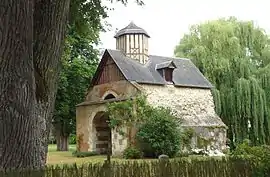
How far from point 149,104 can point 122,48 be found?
213 inches

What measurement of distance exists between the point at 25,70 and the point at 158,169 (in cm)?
311

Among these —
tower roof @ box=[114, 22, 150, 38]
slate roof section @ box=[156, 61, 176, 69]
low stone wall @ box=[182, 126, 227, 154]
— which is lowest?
low stone wall @ box=[182, 126, 227, 154]

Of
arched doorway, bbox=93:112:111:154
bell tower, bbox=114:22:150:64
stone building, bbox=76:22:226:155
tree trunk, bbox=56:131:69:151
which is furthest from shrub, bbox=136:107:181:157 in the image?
tree trunk, bbox=56:131:69:151

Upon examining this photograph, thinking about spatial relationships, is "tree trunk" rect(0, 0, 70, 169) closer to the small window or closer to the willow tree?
the small window

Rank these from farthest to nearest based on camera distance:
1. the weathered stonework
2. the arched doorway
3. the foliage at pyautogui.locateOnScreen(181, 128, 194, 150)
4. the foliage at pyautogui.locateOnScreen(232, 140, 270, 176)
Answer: the arched doorway, the weathered stonework, the foliage at pyautogui.locateOnScreen(181, 128, 194, 150), the foliage at pyautogui.locateOnScreen(232, 140, 270, 176)

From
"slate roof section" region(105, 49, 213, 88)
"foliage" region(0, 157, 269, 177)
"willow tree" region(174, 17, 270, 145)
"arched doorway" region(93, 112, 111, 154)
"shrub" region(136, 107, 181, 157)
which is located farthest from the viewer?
"arched doorway" region(93, 112, 111, 154)

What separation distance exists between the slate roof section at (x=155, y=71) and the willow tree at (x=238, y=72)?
1131 millimetres

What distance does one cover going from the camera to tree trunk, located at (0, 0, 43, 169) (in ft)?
19.5

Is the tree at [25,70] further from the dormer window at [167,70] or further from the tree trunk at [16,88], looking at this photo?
the dormer window at [167,70]

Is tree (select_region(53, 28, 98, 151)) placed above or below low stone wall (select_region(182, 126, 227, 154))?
above

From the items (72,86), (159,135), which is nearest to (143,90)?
→ (159,135)

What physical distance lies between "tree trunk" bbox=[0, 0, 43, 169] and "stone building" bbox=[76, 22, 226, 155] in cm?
1837

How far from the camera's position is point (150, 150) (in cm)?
2242

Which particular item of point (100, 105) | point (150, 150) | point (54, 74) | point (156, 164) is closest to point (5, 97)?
point (54, 74)
